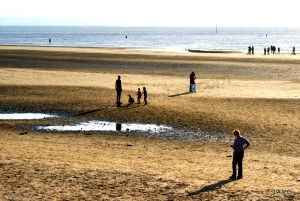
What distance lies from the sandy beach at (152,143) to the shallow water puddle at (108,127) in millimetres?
697

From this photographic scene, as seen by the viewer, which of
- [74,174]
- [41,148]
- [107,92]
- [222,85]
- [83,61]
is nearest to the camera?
[74,174]

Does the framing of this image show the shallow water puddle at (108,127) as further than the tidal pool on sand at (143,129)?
Yes

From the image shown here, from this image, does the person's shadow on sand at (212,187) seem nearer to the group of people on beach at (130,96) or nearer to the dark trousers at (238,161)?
the dark trousers at (238,161)

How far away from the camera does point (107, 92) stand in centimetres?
3347

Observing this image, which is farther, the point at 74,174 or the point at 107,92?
the point at 107,92

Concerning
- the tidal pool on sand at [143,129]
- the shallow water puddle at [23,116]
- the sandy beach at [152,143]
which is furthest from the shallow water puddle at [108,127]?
the shallow water puddle at [23,116]

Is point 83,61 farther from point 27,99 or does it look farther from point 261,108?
point 261,108

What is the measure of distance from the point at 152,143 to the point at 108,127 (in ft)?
12.4

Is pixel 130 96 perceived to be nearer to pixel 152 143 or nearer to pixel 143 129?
pixel 143 129

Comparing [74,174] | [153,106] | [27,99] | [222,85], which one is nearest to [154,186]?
[74,174]

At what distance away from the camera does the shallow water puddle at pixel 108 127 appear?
2274cm

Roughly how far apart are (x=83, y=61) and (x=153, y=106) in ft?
114

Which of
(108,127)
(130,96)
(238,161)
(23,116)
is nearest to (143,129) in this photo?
(108,127)

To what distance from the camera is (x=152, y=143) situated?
2011 centimetres
